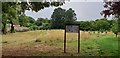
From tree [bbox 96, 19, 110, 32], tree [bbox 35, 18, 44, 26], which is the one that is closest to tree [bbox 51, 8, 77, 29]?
tree [bbox 35, 18, 44, 26]

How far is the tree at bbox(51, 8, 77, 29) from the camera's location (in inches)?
401

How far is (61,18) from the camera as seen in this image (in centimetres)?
1027

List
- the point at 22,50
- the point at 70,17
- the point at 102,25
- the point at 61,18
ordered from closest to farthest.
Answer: the point at 22,50, the point at 61,18, the point at 70,17, the point at 102,25

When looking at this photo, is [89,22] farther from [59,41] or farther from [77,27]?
[77,27]

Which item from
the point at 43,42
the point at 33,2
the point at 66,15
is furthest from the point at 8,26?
the point at 33,2

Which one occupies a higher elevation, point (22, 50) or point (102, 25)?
point (102, 25)

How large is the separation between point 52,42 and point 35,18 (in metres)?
1.17

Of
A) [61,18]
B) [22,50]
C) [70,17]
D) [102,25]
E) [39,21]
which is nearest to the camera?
[22,50]

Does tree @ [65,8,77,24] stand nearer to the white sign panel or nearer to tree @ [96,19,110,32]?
tree @ [96,19,110,32]

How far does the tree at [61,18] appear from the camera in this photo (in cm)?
1018

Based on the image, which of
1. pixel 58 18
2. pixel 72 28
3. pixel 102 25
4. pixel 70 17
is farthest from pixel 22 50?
pixel 102 25

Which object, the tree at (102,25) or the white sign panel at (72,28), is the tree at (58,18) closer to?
the tree at (102,25)

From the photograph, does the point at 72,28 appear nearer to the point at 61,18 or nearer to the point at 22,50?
the point at 22,50

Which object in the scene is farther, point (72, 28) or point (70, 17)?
point (70, 17)
